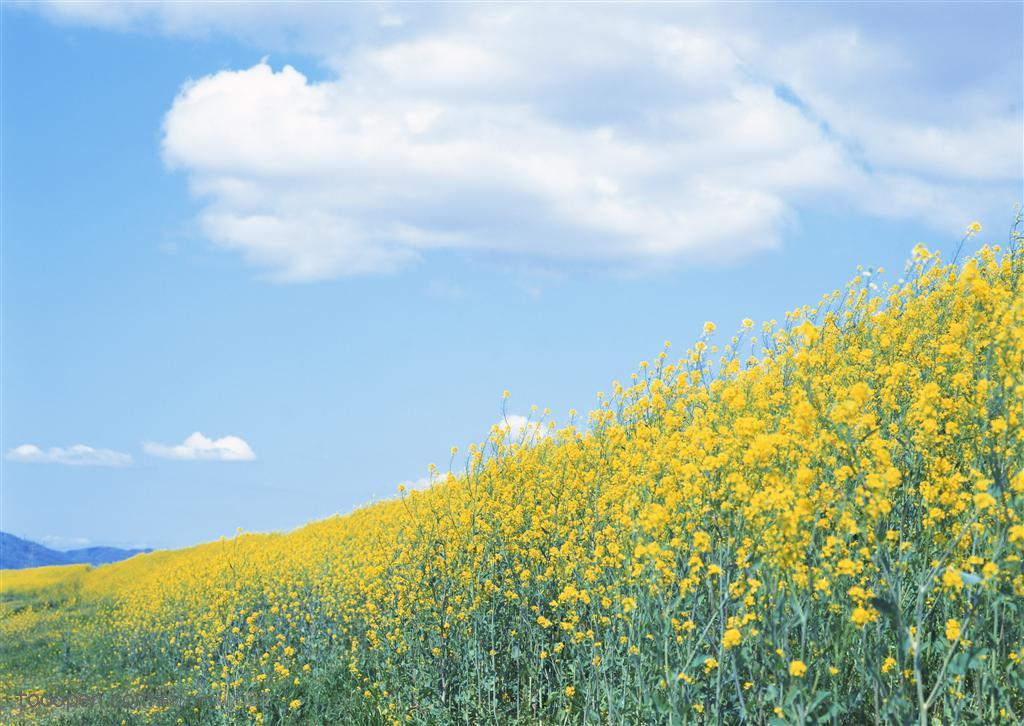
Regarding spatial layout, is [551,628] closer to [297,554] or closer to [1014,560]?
[1014,560]

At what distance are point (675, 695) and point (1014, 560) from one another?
1935 mm

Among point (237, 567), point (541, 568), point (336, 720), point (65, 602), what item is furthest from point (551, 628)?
point (65, 602)

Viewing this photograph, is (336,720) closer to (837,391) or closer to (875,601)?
(837,391)

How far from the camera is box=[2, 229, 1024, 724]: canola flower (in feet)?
14.9

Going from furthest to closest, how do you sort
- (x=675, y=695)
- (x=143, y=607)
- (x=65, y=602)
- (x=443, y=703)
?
1. (x=65, y=602)
2. (x=143, y=607)
3. (x=443, y=703)
4. (x=675, y=695)

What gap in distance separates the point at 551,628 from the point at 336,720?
9.44 ft

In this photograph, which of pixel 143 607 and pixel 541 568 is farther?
pixel 143 607

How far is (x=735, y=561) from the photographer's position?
514 centimetres

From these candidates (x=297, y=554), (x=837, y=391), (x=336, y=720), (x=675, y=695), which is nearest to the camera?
(x=675, y=695)

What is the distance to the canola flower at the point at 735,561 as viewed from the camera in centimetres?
453

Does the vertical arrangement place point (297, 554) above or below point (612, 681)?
above

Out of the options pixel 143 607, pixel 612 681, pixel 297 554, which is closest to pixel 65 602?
pixel 143 607

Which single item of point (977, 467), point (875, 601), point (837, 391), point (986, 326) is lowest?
point (875, 601)

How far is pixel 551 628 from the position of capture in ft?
27.4
